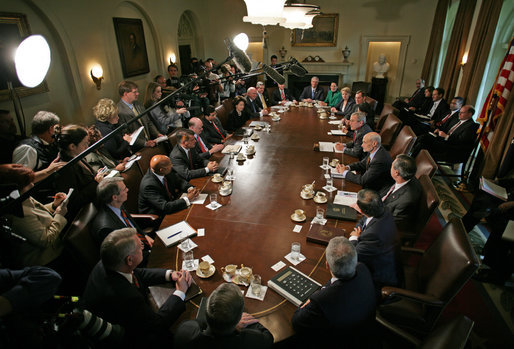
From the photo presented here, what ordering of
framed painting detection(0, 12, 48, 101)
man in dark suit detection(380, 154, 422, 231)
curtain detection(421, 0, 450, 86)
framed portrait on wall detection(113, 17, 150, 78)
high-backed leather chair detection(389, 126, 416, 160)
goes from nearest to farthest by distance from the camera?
man in dark suit detection(380, 154, 422, 231) < framed painting detection(0, 12, 48, 101) < high-backed leather chair detection(389, 126, 416, 160) < framed portrait on wall detection(113, 17, 150, 78) < curtain detection(421, 0, 450, 86)

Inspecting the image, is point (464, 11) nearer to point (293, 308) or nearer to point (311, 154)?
point (311, 154)

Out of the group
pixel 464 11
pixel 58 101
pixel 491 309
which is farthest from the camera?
pixel 464 11

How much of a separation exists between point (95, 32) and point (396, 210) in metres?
6.32

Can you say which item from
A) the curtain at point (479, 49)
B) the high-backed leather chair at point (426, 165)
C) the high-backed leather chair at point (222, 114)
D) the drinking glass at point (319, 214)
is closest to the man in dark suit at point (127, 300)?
the drinking glass at point (319, 214)

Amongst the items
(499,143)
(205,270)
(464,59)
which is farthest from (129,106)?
(464,59)

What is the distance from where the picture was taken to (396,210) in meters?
2.97

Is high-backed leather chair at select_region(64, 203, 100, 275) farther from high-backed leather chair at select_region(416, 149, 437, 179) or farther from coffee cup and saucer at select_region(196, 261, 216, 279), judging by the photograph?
high-backed leather chair at select_region(416, 149, 437, 179)

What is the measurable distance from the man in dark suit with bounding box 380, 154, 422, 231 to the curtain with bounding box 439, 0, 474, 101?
19.9 ft

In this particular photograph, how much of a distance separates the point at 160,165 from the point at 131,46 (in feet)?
16.8

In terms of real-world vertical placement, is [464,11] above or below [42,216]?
above

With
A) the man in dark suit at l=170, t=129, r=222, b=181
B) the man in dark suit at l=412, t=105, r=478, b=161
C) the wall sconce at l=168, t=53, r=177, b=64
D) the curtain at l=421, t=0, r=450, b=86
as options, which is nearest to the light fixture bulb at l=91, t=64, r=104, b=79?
the man in dark suit at l=170, t=129, r=222, b=181

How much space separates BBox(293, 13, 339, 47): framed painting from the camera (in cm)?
1009

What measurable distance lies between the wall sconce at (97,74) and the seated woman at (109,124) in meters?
2.11

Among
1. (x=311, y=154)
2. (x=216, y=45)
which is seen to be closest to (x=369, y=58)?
(x=216, y=45)
